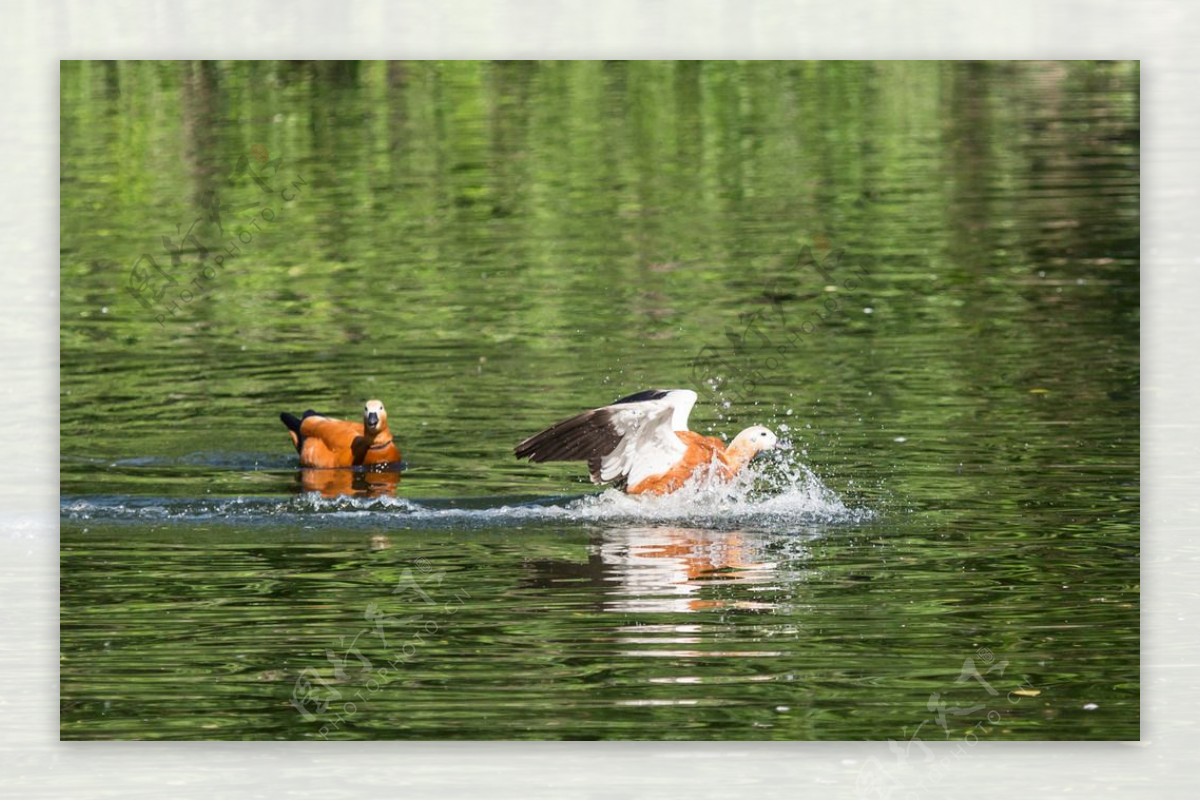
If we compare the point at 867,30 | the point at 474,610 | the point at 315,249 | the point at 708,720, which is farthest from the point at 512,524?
the point at 315,249

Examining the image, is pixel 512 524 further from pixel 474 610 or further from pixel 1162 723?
pixel 1162 723

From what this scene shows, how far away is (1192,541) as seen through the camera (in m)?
10.7

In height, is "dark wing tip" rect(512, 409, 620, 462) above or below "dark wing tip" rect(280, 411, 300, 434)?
below

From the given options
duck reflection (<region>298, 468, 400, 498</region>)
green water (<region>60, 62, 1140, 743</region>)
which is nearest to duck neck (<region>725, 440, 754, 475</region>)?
green water (<region>60, 62, 1140, 743</region>)

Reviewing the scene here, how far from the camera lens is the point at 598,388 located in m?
13.1

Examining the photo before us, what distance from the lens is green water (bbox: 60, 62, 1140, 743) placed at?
10141 mm

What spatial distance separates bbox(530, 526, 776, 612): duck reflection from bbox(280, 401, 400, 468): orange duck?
5.37ft

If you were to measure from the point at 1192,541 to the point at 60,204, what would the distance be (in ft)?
15.9

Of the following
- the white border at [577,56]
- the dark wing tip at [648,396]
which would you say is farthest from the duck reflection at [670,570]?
the white border at [577,56]

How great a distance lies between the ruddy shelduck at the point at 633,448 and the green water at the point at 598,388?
15 centimetres

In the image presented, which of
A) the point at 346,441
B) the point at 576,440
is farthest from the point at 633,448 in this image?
the point at 346,441

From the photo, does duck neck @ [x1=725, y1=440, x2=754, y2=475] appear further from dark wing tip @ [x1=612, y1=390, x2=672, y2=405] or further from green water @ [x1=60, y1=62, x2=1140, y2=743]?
dark wing tip @ [x1=612, y1=390, x2=672, y2=405]

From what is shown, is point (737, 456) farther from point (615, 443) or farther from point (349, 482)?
point (349, 482)

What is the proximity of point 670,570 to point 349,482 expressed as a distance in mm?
2071
